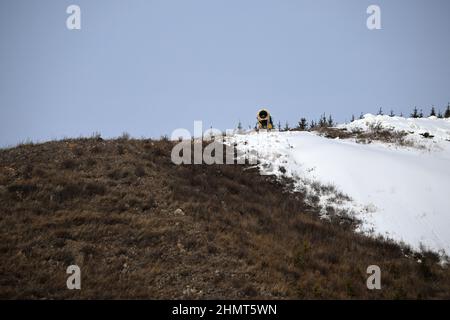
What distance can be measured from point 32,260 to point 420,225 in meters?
13.0

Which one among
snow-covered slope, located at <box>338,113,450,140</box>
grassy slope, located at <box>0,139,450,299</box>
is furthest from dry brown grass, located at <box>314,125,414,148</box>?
grassy slope, located at <box>0,139,450,299</box>

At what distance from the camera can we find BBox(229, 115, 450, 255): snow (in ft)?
39.7

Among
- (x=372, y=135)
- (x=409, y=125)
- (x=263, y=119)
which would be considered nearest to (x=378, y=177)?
(x=372, y=135)

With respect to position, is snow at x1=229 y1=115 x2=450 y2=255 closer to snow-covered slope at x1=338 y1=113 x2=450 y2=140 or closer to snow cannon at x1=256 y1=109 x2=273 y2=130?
snow-covered slope at x1=338 y1=113 x2=450 y2=140

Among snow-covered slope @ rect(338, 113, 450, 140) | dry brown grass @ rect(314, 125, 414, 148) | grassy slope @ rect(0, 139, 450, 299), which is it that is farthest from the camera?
snow-covered slope @ rect(338, 113, 450, 140)

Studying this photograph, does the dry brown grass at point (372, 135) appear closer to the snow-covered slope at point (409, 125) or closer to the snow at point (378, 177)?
the snow-covered slope at point (409, 125)

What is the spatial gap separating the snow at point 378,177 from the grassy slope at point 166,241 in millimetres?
1233

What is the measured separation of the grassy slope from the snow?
123 centimetres

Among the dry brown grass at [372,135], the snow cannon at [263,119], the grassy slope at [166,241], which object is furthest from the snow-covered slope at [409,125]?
the grassy slope at [166,241]

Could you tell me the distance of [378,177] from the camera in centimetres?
1527

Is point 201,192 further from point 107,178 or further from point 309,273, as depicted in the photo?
point 309,273
